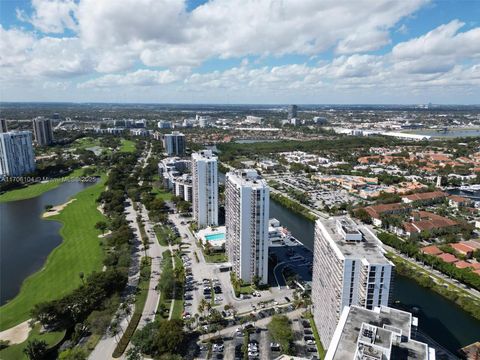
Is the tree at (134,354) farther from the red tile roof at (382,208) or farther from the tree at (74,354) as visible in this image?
the red tile roof at (382,208)

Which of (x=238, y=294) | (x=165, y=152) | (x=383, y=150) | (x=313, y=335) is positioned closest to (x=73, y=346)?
(x=238, y=294)

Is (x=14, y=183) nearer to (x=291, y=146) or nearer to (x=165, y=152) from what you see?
(x=165, y=152)

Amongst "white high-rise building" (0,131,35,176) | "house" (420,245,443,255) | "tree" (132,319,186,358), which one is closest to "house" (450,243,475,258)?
"house" (420,245,443,255)

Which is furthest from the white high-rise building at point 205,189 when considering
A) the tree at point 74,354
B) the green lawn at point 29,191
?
the green lawn at point 29,191

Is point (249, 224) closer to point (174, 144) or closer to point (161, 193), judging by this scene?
point (161, 193)

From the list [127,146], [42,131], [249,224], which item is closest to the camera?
[249,224]

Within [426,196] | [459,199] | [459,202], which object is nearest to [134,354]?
[426,196]

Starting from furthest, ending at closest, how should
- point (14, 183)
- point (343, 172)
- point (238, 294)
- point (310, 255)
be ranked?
point (343, 172) < point (14, 183) < point (310, 255) < point (238, 294)
